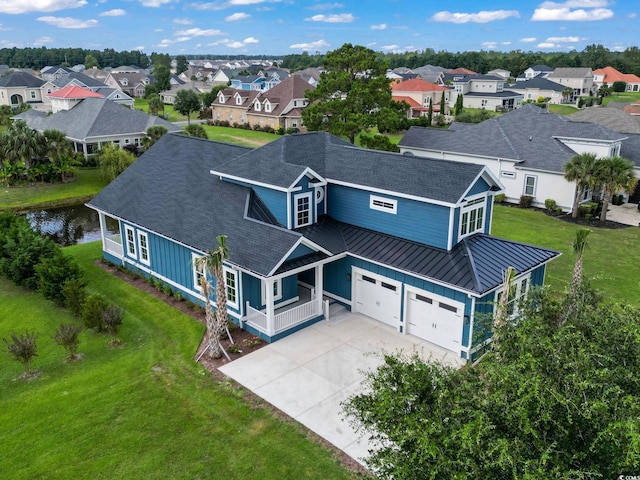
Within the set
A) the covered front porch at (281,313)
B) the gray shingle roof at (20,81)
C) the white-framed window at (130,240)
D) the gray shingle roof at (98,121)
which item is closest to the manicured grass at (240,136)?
the gray shingle roof at (98,121)

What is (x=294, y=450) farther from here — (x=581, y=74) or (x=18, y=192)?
(x=581, y=74)

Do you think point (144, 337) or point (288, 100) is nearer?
point (144, 337)

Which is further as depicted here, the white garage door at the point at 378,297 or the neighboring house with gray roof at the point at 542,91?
the neighboring house with gray roof at the point at 542,91

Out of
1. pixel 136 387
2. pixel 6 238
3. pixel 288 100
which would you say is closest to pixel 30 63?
pixel 288 100

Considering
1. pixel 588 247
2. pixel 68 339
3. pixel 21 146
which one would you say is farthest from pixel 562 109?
pixel 68 339

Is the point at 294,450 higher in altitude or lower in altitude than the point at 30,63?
lower

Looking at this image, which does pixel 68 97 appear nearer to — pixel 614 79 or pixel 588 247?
pixel 588 247

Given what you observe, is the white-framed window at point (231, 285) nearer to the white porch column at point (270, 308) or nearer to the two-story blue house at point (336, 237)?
the two-story blue house at point (336, 237)
